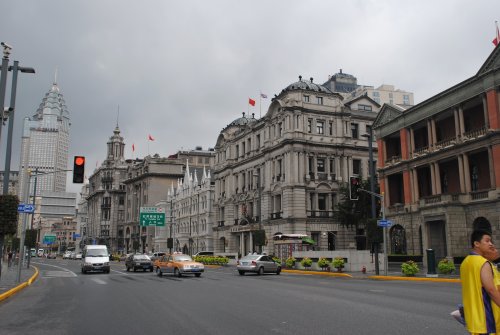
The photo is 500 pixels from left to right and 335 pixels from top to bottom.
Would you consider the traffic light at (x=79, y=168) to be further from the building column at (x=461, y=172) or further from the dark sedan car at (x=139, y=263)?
the building column at (x=461, y=172)

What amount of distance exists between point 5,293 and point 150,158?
364 feet

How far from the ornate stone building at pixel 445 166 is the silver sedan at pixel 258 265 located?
12.7 m

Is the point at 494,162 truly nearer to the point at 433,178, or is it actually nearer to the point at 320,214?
the point at 433,178

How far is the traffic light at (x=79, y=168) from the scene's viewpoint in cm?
2192

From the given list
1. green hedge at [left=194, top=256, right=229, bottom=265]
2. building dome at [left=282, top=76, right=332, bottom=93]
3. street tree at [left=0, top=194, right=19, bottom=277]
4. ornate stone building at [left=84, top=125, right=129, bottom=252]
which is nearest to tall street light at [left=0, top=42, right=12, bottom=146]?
street tree at [left=0, top=194, right=19, bottom=277]

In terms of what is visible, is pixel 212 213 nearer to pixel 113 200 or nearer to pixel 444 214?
pixel 444 214

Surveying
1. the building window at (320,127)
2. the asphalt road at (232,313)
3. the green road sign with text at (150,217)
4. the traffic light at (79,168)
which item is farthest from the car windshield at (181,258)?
the green road sign with text at (150,217)

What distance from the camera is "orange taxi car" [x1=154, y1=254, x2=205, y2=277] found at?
31656mm

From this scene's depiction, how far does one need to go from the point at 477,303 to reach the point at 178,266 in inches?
1110

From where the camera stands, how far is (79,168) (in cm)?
2202

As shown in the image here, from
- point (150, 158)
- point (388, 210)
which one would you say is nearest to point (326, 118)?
point (388, 210)

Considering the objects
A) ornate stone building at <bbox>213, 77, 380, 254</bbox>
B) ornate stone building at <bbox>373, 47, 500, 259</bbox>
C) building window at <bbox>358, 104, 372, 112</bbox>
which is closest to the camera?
ornate stone building at <bbox>373, 47, 500, 259</bbox>

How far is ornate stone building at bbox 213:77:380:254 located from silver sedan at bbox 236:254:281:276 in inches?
749

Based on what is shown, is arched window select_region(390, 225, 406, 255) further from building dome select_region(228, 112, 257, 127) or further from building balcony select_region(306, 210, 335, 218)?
building dome select_region(228, 112, 257, 127)
